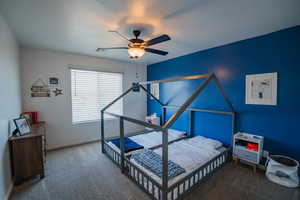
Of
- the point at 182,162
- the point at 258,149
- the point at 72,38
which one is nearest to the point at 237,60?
the point at 258,149

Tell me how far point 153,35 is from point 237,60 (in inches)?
73.1

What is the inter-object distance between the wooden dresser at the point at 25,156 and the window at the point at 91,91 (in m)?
1.55

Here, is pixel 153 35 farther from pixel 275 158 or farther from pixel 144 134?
pixel 275 158

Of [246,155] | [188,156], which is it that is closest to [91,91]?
[188,156]

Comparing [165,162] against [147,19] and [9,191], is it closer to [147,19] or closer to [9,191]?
[147,19]

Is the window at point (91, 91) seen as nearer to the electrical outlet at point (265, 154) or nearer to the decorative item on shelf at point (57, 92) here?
the decorative item on shelf at point (57, 92)

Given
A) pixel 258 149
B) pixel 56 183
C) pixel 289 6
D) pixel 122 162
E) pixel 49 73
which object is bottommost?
pixel 56 183

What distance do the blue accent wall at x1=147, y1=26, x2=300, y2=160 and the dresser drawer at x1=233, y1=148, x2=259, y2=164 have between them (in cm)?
38

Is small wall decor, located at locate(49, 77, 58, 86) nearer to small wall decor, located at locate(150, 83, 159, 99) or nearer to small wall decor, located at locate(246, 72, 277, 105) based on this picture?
small wall decor, located at locate(150, 83, 159, 99)

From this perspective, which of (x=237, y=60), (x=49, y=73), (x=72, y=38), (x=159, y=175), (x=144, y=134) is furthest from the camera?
(x=144, y=134)

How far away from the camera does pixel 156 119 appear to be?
4.36 m

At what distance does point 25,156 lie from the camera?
7.02ft

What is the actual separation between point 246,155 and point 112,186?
247cm

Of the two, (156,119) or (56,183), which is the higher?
(156,119)
